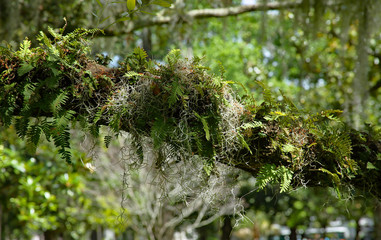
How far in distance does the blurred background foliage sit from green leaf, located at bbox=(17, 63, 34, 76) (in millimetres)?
155

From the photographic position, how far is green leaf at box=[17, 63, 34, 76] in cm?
114

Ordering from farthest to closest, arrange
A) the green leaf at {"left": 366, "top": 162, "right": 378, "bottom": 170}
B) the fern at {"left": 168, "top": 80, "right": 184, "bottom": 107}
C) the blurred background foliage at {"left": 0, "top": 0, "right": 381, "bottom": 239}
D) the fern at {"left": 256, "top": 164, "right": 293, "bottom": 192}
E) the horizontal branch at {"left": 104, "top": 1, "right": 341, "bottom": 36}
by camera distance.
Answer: the horizontal branch at {"left": 104, "top": 1, "right": 341, "bottom": 36} < the blurred background foliage at {"left": 0, "top": 0, "right": 381, "bottom": 239} < the green leaf at {"left": 366, "top": 162, "right": 378, "bottom": 170} < the fern at {"left": 256, "top": 164, "right": 293, "bottom": 192} < the fern at {"left": 168, "top": 80, "right": 184, "bottom": 107}

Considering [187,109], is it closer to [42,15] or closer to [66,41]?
[66,41]

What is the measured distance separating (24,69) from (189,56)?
370cm

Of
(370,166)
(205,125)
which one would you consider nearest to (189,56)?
(370,166)

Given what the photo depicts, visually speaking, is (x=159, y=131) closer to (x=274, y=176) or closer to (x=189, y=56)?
(x=274, y=176)

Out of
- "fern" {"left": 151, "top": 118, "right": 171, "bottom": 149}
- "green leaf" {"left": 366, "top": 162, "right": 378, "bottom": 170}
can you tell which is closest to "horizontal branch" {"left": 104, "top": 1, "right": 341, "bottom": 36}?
"green leaf" {"left": 366, "top": 162, "right": 378, "bottom": 170}

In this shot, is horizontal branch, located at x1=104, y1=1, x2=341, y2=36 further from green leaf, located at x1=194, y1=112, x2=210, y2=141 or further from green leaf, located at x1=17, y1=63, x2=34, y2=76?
green leaf, located at x1=194, y1=112, x2=210, y2=141

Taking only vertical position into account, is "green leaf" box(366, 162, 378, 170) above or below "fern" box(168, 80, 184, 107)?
below

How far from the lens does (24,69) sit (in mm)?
1161

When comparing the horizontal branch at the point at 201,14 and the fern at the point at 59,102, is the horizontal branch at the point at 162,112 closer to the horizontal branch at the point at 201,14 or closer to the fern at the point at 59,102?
the fern at the point at 59,102

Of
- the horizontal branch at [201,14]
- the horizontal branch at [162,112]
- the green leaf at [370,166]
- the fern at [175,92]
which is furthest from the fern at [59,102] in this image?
the horizontal branch at [201,14]

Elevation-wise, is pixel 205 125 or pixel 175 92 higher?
pixel 175 92

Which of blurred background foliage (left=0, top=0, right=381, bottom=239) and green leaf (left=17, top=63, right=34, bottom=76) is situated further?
blurred background foliage (left=0, top=0, right=381, bottom=239)
